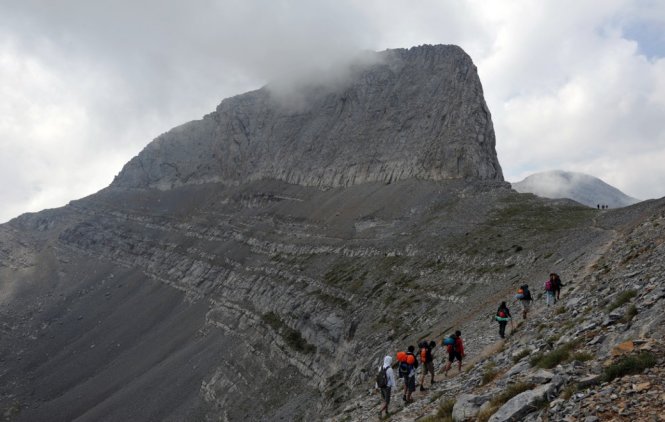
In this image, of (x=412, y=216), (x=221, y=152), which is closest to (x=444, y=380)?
(x=412, y=216)

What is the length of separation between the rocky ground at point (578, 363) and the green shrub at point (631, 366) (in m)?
0.02

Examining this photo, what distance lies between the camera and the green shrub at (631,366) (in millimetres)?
11048

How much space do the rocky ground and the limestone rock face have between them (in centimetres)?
8005

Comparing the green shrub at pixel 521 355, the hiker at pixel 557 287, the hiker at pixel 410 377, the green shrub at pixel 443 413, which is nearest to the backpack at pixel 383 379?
the hiker at pixel 410 377

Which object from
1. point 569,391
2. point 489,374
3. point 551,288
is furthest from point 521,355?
point 551,288

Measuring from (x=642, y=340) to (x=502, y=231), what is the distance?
4877cm

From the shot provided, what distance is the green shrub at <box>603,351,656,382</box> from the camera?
11.0 meters

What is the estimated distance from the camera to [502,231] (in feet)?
195

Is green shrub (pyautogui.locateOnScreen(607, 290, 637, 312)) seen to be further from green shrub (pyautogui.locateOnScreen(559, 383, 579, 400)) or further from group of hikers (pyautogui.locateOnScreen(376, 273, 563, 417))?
group of hikers (pyautogui.locateOnScreen(376, 273, 563, 417))

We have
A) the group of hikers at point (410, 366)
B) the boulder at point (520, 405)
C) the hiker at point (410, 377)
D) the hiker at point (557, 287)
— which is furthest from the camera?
the hiker at point (557, 287)

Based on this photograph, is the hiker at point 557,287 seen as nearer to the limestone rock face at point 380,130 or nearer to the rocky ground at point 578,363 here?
the rocky ground at point 578,363

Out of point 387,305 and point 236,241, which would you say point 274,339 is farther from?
point 236,241

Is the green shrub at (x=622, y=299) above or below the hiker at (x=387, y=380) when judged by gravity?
above

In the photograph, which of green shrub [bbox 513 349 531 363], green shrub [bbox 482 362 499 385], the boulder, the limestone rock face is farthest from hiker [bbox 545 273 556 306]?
the limestone rock face
